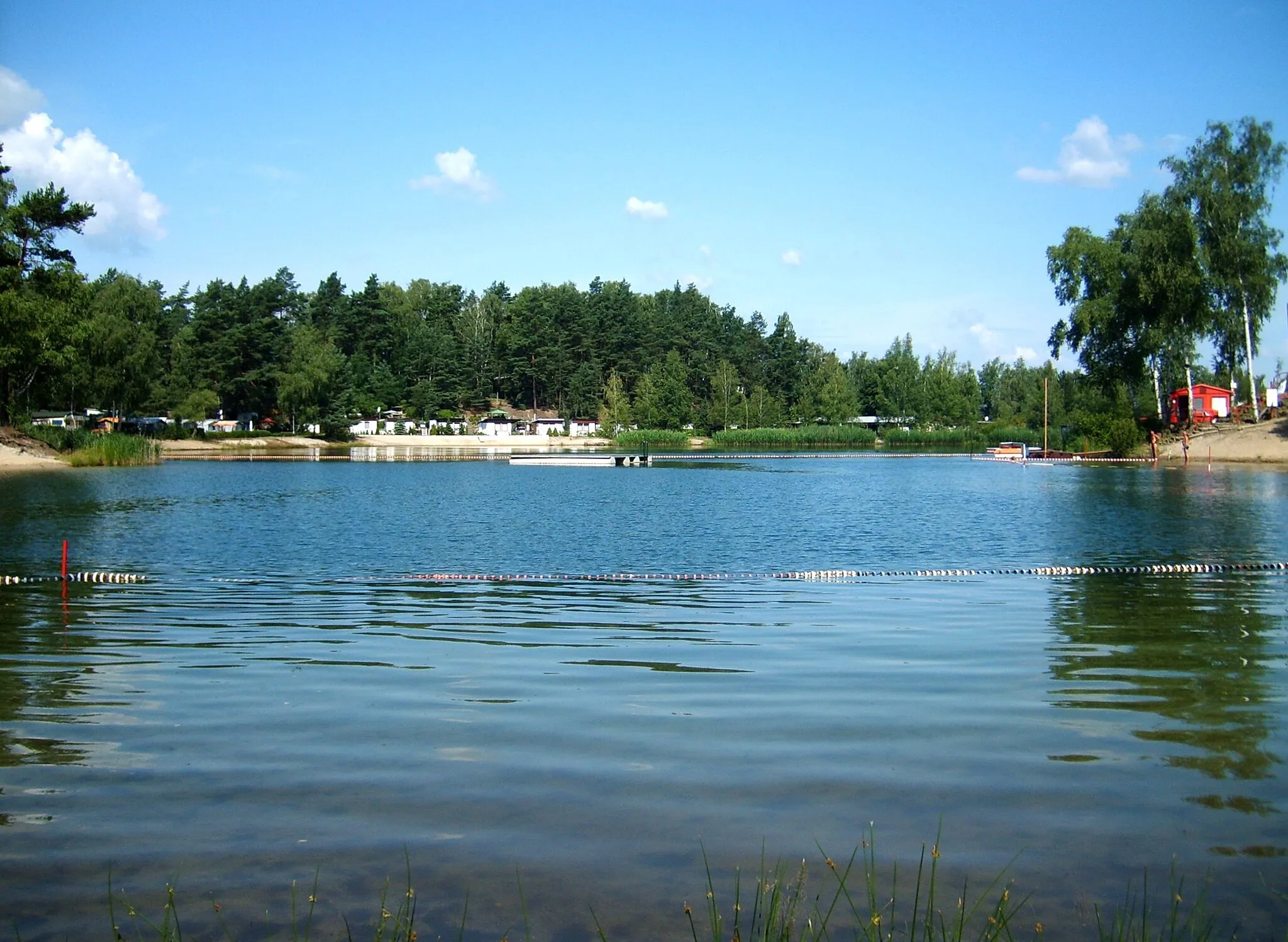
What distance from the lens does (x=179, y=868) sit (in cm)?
548

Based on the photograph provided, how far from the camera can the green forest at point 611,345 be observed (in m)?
66.0

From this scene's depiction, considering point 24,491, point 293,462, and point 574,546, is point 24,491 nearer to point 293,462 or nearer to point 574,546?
point 574,546

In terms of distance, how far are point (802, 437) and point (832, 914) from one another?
12237 centimetres

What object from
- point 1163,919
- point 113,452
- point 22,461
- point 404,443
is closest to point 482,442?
point 404,443

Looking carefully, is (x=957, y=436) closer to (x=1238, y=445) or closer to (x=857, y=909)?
(x=1238, y=445)

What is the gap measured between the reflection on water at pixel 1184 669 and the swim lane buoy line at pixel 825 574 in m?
2.57

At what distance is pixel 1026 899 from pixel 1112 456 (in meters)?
79.8

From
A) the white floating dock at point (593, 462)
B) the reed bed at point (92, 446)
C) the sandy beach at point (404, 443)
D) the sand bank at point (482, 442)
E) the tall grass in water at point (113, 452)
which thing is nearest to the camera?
the reed bed at point (92, 446)

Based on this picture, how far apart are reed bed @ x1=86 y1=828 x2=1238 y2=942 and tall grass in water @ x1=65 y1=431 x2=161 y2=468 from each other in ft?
219

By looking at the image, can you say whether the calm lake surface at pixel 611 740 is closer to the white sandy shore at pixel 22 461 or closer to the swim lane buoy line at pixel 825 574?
the swim lane buoy line at pixel 825 574

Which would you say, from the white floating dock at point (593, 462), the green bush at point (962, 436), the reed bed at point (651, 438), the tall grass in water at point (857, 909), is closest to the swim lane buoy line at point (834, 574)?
the tall grass in water at point (857, 909)

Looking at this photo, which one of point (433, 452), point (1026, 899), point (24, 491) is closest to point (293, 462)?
point (433, 452)

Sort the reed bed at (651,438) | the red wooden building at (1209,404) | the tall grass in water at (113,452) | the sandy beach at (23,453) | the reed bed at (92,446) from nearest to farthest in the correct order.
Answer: the sandy beach at (23,453) < the reed bed at (92,446) < the tall grass in water at (113,452) < the red wooden building at (1209,404) < the reed bed at (651,438)

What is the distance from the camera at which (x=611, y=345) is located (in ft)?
481
